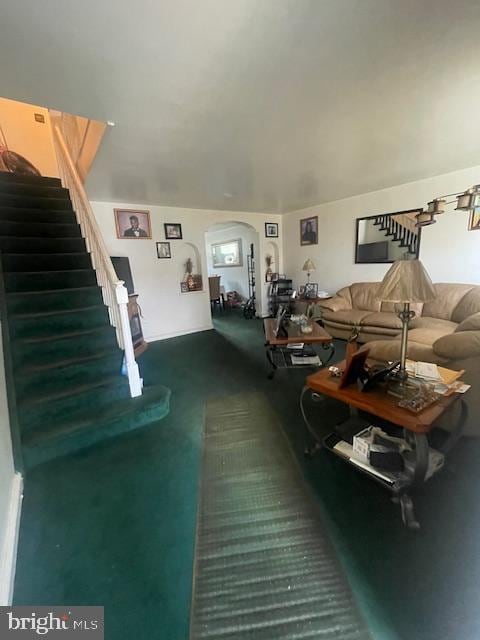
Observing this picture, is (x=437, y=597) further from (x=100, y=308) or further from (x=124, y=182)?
(x=124, y=182)

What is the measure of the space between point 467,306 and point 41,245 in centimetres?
511

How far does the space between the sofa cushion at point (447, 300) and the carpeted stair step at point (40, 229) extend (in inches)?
182

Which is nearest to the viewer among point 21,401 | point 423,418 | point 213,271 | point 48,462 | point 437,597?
point 437,597

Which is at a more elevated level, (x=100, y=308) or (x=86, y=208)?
(x=86, y=208)

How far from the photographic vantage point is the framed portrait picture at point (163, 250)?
448 centimetres

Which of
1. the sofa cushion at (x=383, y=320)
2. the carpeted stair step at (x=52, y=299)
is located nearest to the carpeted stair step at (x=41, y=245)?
the carpeted stair step at (x=52, y=299)

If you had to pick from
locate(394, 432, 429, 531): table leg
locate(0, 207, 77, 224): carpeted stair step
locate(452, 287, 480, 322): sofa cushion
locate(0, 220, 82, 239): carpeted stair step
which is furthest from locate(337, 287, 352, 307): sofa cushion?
locate(0, 207, 77, 224): carpeted stair step

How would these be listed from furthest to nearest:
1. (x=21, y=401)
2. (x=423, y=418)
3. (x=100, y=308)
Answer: (x=100, y=308)
(x=21, y=401)
(x=423, y=418)

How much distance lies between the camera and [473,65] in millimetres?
1399

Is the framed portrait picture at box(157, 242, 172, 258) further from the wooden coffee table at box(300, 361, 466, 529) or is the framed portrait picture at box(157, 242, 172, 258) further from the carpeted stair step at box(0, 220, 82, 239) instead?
the wooden coffee table at box(300, 361, 466, 529)

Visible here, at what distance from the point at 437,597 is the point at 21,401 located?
266 cm

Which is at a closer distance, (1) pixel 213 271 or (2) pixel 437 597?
(2) pixel 437 597

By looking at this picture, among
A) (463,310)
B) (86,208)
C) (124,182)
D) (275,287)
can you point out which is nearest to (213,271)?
(275,287)

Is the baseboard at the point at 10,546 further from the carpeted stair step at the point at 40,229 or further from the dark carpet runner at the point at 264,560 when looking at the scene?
the carpeted stair step at the point at 40,229
